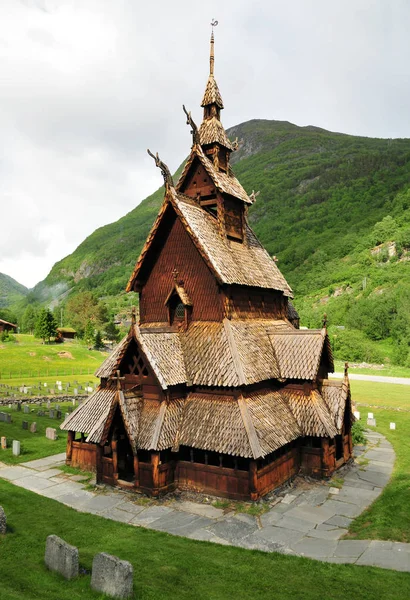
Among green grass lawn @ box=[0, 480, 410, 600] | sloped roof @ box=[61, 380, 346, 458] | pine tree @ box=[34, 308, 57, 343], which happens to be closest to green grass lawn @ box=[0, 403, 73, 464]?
sloped roof @ box=[61, 380, 346, 458]

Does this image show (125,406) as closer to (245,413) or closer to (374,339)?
(245,413)

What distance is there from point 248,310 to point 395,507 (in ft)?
34.1

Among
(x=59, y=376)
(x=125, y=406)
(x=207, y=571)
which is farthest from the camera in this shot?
(x=59, y=376)

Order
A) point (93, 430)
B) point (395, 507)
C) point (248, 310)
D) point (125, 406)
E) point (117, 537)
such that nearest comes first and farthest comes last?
point (117, 537) < point (395, 507) < point (125, 406) < point (93, 430) < point (248, 310)

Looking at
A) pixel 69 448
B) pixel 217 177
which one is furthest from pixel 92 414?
pixel 217 177

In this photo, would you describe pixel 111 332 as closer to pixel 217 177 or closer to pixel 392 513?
pixel 217 177

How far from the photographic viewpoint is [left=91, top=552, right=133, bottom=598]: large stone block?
9023 millimetres

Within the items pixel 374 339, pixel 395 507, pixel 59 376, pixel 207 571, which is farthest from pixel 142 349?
pixel 374 339

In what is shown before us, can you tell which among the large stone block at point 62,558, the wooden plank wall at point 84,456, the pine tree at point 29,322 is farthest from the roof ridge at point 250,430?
the pine tree at point 29,322

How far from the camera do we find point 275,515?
50.9 feet

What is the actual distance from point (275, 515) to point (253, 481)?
1.36m

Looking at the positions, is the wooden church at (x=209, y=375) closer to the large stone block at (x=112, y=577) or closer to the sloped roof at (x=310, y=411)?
the sloped roof at (x=310, y=411)

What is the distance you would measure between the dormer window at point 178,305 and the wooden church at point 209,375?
0.07m

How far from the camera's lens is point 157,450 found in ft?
53.3
